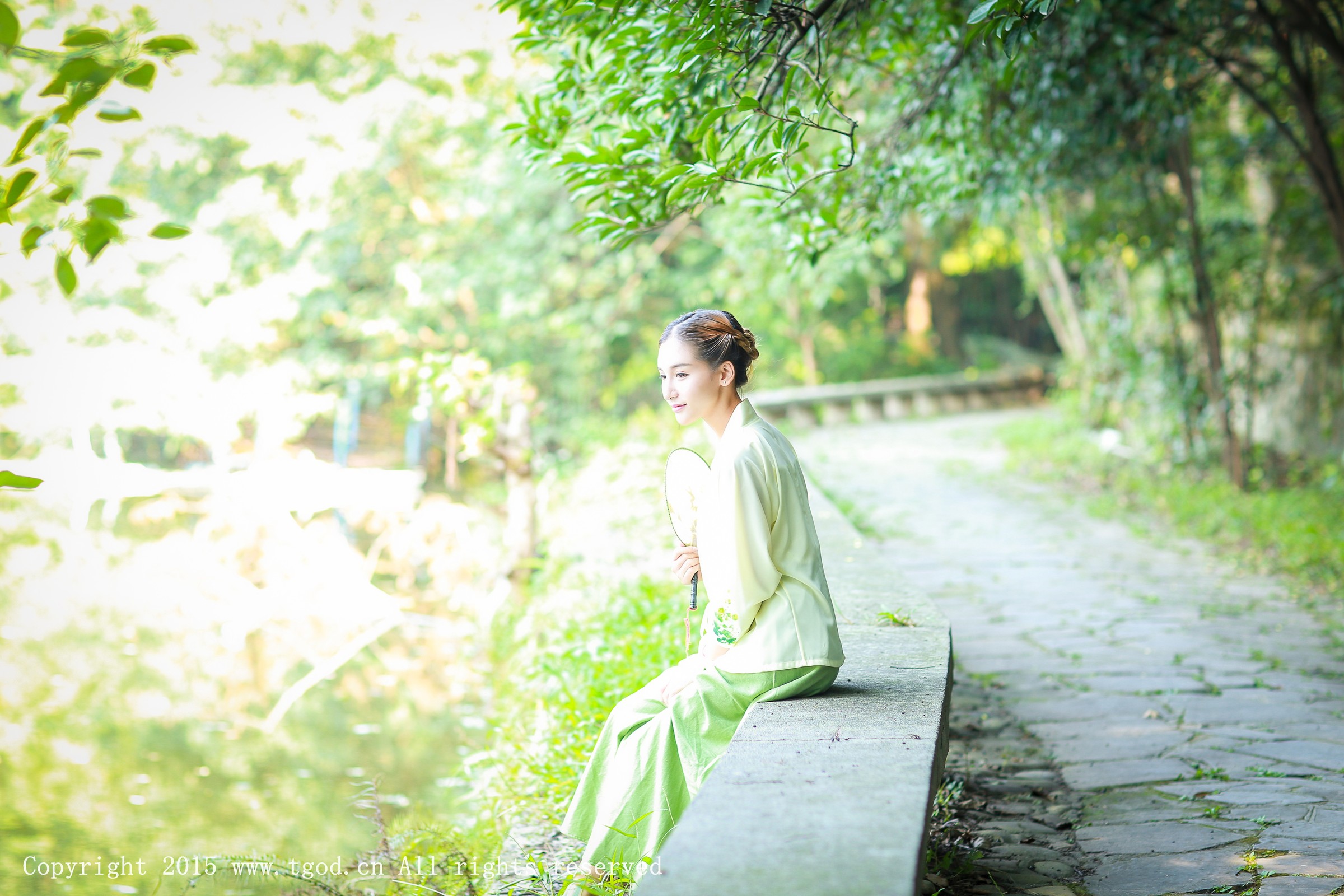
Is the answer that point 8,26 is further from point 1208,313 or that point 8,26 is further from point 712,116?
point 1208,313

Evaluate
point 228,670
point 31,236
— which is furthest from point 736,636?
point 228,670

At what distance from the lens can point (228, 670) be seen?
26.4ft

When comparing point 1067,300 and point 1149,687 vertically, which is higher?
point 1067,300

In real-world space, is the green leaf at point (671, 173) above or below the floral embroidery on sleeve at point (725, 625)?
above

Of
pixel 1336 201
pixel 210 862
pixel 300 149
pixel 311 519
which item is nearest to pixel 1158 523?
pixel 1336 201

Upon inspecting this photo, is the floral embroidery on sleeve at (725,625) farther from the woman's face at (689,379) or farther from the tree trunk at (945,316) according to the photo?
the tree trunk at (945,316)

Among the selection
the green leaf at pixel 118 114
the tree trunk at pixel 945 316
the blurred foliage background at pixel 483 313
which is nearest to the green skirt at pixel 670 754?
the blurred foliage background at pixel 483 313

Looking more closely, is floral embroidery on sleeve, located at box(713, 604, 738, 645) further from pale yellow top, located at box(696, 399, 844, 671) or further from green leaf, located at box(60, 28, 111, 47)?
green leaf, located at box(60, 28, 111, 47)

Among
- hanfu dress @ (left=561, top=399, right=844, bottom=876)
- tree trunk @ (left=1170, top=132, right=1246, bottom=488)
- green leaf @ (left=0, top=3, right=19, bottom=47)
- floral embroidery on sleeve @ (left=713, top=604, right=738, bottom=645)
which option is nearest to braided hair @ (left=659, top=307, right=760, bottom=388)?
hanfu dress @ (left=561, top=399, right=844, bottom=876)

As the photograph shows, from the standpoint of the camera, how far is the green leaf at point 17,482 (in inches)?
70.5

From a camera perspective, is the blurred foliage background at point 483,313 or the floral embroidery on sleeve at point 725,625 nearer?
the floral embroidery on sleeve at point 725,625

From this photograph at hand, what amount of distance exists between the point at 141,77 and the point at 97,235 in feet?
1.04

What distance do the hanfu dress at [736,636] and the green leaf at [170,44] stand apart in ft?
4.68

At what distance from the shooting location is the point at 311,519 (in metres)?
11.9
